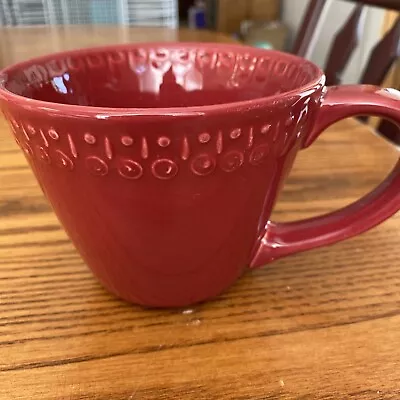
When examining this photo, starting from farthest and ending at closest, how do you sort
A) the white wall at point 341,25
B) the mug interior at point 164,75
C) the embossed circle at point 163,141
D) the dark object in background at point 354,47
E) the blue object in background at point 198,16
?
the blue object in background at point 198,16 < the white wall at point 341,25 < the dark object in background at point 354,47 < the mug interior at point 164,75 < the embossed circle at point 163,141

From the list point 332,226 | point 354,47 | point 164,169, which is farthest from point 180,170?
point 354,47

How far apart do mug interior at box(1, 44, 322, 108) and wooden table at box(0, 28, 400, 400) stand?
112 millimetres

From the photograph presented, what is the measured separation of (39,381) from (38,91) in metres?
0.17

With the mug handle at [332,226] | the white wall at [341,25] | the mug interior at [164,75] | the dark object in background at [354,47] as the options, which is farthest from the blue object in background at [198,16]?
the mug handle at [332,226]

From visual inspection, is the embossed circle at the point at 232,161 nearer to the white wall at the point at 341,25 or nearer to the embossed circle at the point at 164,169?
the embossed circle at the point at 164,169

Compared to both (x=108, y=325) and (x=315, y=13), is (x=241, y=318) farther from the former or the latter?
(x=315, y=13)

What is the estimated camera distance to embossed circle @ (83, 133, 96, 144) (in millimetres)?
236

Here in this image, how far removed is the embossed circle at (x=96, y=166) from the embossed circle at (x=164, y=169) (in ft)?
0.08

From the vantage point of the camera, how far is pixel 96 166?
248 millimetres

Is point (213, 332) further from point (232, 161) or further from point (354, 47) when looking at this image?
point (354, 47)

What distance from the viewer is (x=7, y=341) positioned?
0.30 m

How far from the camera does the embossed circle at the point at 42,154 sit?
26cm

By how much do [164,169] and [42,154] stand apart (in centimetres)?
6

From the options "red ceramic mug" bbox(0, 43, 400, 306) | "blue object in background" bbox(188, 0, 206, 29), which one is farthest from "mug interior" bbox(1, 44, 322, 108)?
"blue object in background" bbox(188, 0, 206, 29)
